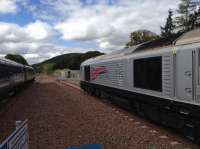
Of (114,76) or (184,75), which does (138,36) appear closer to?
(114,76)

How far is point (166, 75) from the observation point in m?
9.53

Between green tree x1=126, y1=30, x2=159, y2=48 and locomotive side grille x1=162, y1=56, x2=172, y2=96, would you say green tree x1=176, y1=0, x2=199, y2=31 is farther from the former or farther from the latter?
locomotive side grille x1=162, y1=56, x2=172, y2=96

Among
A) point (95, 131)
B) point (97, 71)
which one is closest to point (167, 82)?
point (95, 131)

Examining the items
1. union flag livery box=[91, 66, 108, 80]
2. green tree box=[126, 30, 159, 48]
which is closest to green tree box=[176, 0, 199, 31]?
green tree box=[126, 30, 159, 48]

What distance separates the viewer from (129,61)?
45.2 feet

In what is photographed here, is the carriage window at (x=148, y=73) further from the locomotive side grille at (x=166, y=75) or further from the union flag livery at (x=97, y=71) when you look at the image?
the union flag livery at (x=97, y=71)

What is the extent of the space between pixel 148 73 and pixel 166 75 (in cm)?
172

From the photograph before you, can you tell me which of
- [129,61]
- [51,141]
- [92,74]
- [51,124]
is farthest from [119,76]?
[92,74]

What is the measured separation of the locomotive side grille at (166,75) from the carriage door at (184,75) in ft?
1.77

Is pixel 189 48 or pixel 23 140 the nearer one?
pixel 23 140

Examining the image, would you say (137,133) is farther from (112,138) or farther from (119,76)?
(119,76)

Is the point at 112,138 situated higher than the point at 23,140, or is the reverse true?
the point at 23,140

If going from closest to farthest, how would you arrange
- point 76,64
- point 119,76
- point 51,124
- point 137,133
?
point 137,133
point 51,124
point 119,76
point 76,64

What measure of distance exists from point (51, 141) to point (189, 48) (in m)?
4.50
